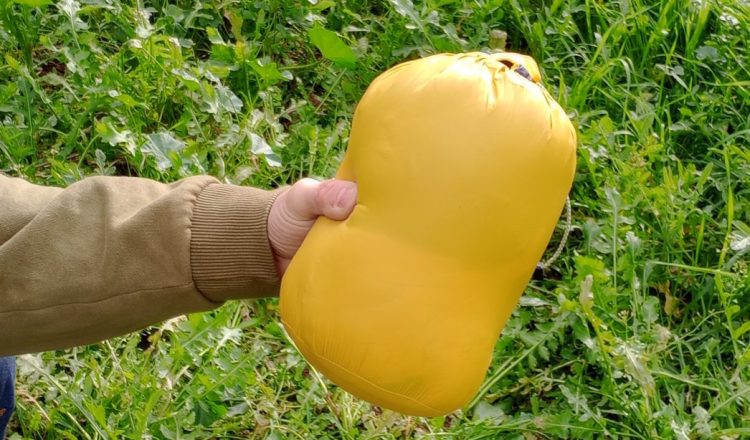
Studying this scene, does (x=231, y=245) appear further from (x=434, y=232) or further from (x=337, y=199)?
(x=434, y=232)

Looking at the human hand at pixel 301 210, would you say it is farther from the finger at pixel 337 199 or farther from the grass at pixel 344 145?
the grass at pixel 344 145

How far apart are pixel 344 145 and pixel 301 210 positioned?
2.76ft

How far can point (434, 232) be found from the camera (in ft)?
3.47

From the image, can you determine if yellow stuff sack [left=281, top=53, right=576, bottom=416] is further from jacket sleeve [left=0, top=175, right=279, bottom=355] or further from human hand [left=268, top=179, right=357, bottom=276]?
jacket sleeve [left=0, top=175, right=279, bottom=355]

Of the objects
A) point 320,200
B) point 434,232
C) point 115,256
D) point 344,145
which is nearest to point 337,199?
point 320,200

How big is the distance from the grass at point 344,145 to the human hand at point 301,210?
1.30 ft

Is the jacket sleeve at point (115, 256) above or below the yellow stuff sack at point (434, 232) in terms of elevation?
below

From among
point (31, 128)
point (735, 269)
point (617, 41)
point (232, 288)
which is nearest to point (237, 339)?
point (232, 288)

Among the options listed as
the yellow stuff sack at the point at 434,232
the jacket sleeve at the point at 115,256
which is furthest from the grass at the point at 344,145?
the yellow stuff sack at the point at 434,232

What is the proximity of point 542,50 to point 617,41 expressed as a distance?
0.52 feet

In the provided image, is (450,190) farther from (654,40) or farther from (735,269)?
(654,40)

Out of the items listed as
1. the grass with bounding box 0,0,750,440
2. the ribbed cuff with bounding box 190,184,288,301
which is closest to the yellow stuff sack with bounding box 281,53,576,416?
the ribbed cuff with bounding box 190,184,288,301

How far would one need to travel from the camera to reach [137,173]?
1991mm

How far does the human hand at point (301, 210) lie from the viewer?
1.15m
